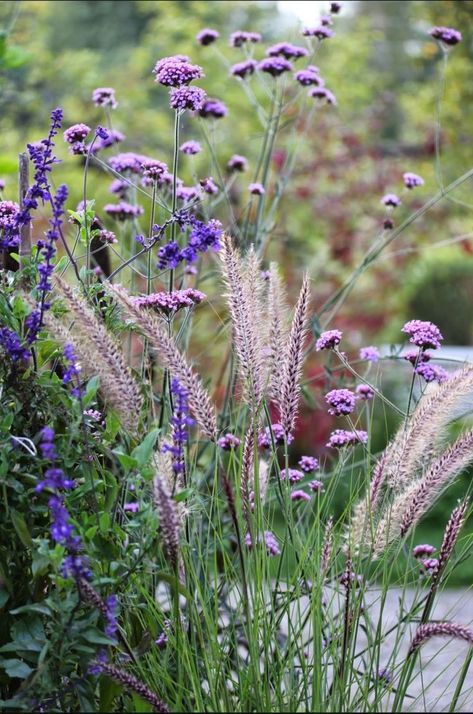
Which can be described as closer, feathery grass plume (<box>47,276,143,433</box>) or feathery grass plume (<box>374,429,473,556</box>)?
feathery grass plume (<box>47,276,143,433</box>)

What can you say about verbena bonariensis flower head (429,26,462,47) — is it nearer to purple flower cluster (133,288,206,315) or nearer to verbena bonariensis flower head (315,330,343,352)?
verbena bonariensis flower head (315,330,343,352)

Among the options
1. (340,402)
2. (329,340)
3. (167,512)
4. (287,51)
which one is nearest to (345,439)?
(340,402)

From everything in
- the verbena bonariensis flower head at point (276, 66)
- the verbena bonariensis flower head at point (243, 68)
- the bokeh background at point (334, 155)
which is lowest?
the bokeh background at point (334, 155)

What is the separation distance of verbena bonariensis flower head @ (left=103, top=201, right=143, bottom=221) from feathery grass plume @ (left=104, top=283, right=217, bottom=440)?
4.91ft

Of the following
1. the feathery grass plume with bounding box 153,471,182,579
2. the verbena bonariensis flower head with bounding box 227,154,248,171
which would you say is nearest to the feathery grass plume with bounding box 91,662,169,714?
the feathery grass plume with bounding box 153,471,182,579

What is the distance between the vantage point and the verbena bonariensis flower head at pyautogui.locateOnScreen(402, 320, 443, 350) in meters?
2.58

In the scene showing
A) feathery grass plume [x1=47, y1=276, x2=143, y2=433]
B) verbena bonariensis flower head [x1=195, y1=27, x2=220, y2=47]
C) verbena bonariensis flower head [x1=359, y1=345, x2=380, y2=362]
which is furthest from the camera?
verbena bonariensis flower head [x1=195, y1=27, x2=220, y2=47]

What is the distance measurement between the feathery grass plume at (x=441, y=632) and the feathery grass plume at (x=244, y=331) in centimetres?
60

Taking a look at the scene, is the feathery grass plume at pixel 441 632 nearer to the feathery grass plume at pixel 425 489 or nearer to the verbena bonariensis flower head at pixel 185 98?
the feathery grass plume at pixel 425 489

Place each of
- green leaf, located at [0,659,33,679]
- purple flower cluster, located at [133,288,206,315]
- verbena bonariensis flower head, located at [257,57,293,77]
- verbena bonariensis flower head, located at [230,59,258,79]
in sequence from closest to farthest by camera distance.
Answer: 1. green leaf, located at [0,659,33,679]
2. purple flower cluster, located at [133,288,206,315]
3. verbena bonariensis flower head, located at [257,57,293,77]
4. verbena bonariensis flower head, located at [230,59,258,79]

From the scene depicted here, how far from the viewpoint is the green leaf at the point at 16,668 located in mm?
2209

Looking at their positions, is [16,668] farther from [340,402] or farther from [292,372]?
[340,402]

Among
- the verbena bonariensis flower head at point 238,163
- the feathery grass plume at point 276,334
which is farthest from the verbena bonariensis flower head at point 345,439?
the verbena bonariensis flower head at point 238,163

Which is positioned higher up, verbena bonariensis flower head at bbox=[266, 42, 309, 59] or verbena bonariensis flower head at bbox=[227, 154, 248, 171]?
verbena bonariensis flower head at bbox=[266, 42, 309, 59]
